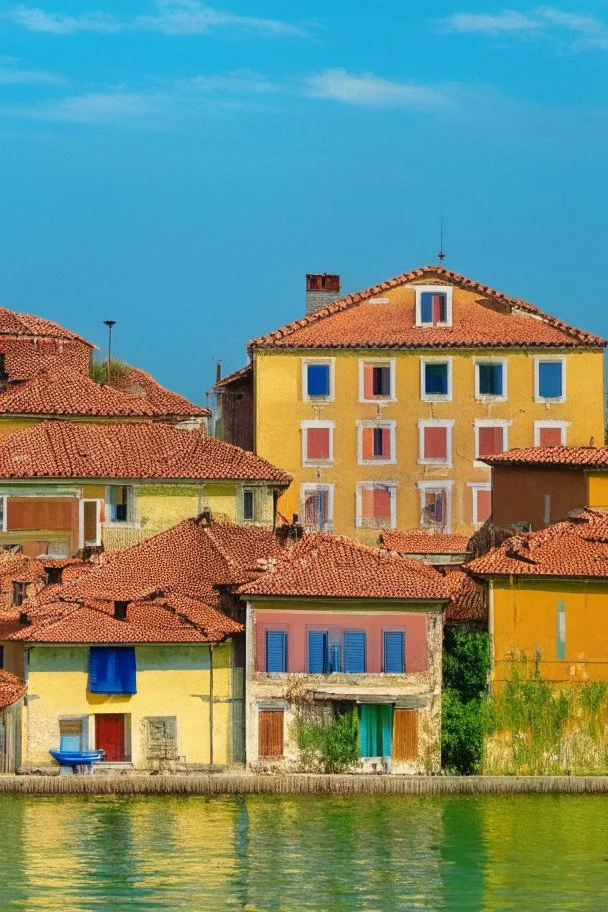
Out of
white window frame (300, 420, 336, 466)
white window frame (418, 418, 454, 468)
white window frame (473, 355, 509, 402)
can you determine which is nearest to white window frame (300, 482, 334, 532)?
white window frame (300, 420, 336, 466)

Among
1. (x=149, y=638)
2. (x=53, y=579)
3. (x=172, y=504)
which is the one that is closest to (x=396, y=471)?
(x=172, y=504)

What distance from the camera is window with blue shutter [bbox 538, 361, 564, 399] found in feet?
242

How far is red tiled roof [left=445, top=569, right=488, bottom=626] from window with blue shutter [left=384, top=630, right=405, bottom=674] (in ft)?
4.41

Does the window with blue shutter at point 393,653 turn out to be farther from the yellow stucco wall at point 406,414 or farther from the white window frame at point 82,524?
the yellow stucco wall at point 406,414

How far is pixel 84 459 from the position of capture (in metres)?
66.1

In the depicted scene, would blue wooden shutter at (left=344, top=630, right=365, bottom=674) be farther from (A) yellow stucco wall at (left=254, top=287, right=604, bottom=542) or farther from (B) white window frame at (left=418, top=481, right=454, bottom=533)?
(B) white window frame at (left=418, top=481, right=454, bottom=533)

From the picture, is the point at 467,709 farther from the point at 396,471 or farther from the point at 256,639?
the point at 396,471

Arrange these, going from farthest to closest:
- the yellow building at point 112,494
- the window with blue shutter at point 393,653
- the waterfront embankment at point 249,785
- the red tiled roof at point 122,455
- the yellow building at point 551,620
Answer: the red tiled roof at point 122,455 → the yellow building at point 112,494 → the yellow building at point 551,620 → the window with blue shutter at point 393,653 → the waterfront embankment at point 249,785

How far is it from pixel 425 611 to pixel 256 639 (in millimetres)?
3372

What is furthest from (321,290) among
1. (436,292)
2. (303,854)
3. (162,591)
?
(303,854)

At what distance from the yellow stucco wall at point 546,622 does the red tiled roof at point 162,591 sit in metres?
5.20

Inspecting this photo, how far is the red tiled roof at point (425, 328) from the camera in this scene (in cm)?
7319

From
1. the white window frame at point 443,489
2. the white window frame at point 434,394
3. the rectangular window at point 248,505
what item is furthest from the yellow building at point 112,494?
the white window frame at point 434,394

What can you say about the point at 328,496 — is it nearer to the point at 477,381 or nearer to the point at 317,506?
the point at 317,506
